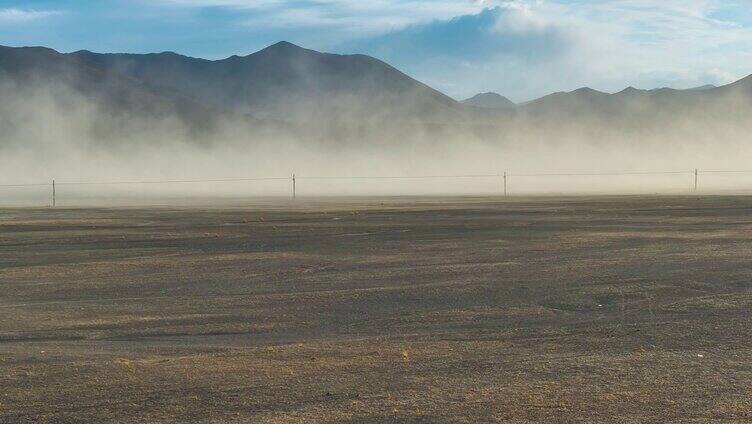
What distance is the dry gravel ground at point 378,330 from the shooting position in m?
8.12

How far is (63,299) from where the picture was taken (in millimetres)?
14148

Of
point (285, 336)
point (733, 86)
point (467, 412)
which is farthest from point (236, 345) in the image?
point (733, 86)

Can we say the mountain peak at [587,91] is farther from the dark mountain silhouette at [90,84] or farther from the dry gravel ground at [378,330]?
the dry gravel ground at [378,330]

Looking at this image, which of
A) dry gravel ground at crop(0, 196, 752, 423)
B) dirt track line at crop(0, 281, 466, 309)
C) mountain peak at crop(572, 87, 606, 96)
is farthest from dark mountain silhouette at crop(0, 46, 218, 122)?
dirt track line at crop(0, 281, 466, 309)

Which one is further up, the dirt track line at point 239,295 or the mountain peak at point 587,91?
A: the mountain peak at point 587,91

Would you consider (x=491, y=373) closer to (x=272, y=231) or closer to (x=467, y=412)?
(x=467, y=412)

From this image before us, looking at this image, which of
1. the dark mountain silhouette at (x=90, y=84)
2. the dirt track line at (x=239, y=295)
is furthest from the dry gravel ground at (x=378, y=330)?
the dark mountain silhouette at (x=90, y=84)

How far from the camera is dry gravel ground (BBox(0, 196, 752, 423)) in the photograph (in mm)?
8117

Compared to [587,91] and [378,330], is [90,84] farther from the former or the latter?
[378,330]

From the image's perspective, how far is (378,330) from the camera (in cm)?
1159

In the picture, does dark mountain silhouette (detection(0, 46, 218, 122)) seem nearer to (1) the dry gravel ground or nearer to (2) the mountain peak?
(2) the mountain peak

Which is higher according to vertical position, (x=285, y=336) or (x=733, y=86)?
(x=733, y=86)

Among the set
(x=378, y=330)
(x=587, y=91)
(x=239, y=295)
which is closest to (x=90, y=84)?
(x=587, y=91)

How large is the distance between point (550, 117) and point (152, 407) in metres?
183
